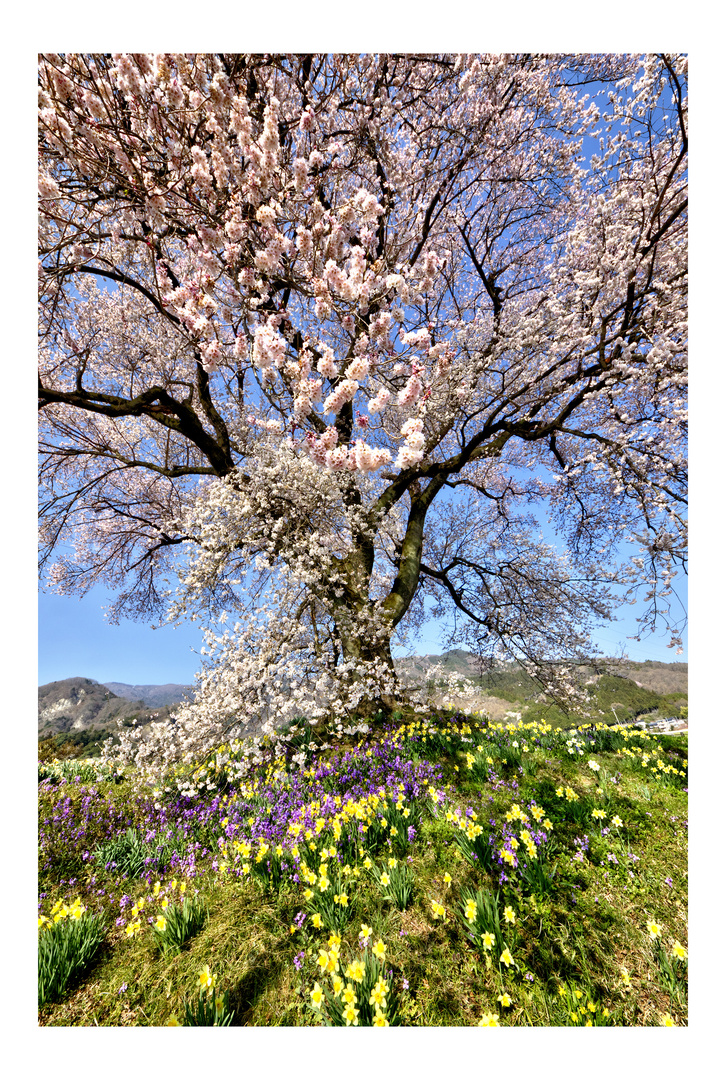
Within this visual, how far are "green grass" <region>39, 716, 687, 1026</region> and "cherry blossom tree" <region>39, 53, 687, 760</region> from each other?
117cm

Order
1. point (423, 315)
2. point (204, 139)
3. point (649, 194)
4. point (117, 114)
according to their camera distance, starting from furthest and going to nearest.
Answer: point (423, 315), point (649, 194), point (204, 139), point (117, 114)

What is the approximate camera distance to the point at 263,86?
361 centimetres

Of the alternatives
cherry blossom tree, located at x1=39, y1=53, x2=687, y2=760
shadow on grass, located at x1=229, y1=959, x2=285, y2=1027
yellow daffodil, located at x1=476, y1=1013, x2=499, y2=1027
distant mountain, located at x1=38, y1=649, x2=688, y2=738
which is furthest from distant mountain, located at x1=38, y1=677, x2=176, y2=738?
yellow daffodil, located at x1=476, y1=1013, x2=499, y2=1027

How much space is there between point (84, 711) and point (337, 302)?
867 cm

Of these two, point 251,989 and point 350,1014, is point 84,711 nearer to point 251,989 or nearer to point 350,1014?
point 251,989

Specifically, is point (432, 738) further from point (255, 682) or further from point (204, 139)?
point (204, 139)

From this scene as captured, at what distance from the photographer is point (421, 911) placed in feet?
6.66

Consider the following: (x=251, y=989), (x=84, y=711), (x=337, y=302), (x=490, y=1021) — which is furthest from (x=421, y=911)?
(x=84, y=711)

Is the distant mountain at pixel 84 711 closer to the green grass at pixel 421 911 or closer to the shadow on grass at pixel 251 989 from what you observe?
the green grass at pixel 421 911

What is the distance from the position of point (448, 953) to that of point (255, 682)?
7.84 feet

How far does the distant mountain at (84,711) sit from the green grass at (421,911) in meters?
1.26

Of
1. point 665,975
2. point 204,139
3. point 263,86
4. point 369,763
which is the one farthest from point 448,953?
point 263,86

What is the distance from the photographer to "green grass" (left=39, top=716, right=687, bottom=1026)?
5.44ft
